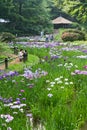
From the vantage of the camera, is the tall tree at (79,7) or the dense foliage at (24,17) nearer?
the tall tree at (79,7)

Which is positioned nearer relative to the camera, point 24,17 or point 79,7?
point 79,7

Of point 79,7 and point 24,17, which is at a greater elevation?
point 79,7

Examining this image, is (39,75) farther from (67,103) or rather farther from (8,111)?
(8,111)

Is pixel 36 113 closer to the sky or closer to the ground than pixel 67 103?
closer to the sky

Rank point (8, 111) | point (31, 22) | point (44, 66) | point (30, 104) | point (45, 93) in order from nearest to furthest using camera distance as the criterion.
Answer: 1. point (8, 111)
2. point (30, 104)
3. point (45, 93)
4. point (44, 66)
5. point (31, 22)

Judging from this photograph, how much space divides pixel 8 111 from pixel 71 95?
9.70 feet

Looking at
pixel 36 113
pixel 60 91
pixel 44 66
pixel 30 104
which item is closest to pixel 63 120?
pixel 36 113

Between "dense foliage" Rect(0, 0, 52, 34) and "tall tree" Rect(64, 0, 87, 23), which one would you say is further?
"dense foliage" Rect(0, 0, 52, 34)

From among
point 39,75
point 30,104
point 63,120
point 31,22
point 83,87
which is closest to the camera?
point 63,120

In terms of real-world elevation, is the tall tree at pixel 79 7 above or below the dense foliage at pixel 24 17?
above

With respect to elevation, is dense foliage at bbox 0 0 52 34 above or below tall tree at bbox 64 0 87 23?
below

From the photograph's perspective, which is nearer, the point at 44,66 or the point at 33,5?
the point at 44,66

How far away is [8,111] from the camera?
24.3ft

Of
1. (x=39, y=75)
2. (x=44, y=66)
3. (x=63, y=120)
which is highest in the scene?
(x=63, y=120)
